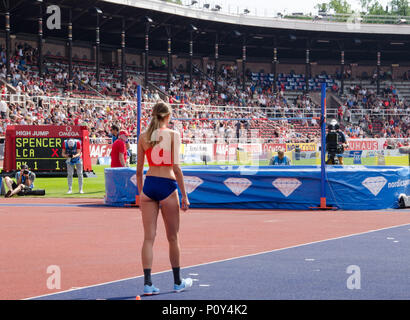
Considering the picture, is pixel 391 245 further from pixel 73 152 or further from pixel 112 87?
pixel 112 87

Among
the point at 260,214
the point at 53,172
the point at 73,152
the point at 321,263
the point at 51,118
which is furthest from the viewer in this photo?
the point at 51,118

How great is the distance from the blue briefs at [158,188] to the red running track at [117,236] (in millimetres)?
1468

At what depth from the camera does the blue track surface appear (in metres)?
6.96

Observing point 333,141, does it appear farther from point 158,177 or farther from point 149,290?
point 149,290

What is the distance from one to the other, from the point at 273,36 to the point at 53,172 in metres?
41.7

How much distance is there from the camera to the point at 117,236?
12.2m

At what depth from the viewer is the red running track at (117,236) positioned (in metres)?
8.52

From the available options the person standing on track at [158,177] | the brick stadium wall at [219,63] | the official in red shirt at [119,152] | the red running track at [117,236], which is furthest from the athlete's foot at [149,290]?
the brick stadium wall at [219,63]

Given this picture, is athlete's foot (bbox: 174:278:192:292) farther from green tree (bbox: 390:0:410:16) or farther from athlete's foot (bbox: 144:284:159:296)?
green tree (bbox: 390:0:410:16)

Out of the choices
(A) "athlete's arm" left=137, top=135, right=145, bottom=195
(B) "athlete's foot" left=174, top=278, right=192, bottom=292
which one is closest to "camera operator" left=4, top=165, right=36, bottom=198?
(A) "athlete's arm" left=137, top=135, right=145, bottom=195

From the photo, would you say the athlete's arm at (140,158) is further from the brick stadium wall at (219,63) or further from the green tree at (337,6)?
the green tree at (337,6)

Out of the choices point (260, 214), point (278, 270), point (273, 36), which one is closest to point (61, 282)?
point (278, 270)
